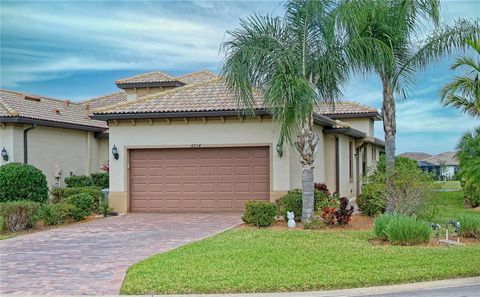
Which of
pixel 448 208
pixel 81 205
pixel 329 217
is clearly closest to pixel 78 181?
pixel 81 205

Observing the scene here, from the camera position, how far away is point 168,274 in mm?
8609

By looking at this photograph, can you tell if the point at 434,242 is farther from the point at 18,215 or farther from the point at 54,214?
the point at 18,215

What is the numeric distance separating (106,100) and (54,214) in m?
16.2

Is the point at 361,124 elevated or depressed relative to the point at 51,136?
elevated

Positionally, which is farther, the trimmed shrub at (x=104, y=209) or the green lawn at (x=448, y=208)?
the trimmed shrub at (x=104, y=209)

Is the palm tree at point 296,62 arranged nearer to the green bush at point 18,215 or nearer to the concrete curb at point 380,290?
the concrete curb at point 380,290

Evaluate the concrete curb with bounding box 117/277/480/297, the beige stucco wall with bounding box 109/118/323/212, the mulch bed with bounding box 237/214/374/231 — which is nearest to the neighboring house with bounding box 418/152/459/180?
the beige stucco wall with bounding box 109/118/323/212

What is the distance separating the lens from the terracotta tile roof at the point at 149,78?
92.0ft

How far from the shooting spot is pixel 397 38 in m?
15.0

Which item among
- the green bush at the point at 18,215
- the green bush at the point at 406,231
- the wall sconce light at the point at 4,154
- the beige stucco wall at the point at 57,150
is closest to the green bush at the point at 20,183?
the wall sconce light at the point at 4,154

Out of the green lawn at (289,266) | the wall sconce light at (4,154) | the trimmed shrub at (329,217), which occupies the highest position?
the wall sconce light at (4,154)

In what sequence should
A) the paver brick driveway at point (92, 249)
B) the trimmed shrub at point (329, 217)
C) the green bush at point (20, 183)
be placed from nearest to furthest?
the paver brick driveway at point (92, 249)
the trimmed shrub at point (329, 217)
the green bush at point (20, 183)

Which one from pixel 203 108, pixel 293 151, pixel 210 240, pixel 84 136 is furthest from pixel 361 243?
pixel 84 136

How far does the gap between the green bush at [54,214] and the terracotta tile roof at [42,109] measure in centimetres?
588
